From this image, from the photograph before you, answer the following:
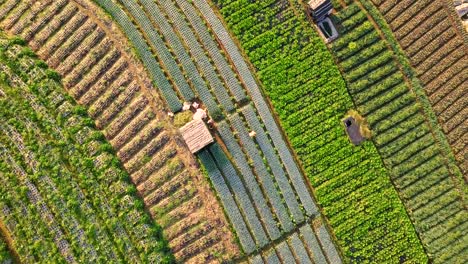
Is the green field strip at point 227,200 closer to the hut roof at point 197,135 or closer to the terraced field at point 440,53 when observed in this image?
the hut roof at point 197,135

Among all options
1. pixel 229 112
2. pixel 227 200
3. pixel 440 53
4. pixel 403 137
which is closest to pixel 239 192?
pixel 227 200

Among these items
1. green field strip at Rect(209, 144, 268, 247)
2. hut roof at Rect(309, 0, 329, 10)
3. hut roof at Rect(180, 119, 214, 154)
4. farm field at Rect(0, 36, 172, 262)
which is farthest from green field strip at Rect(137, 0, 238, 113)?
hut roof at Rect(309, 0, 329, 10)

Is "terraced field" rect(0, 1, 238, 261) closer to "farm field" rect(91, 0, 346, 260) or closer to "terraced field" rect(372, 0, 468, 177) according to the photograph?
"farm field" rect(91, 0, 346, 260)

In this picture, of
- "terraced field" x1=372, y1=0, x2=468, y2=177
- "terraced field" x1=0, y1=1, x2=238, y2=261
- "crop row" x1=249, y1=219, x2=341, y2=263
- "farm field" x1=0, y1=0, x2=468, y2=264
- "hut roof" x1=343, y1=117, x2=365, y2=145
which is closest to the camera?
"farm field" x1=0, y1=0, x2=468, y2=264

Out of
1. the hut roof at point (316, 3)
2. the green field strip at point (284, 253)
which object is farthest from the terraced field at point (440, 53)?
the green field strip at point (284, 253)

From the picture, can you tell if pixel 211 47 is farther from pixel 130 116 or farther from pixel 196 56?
pixel 130 116
